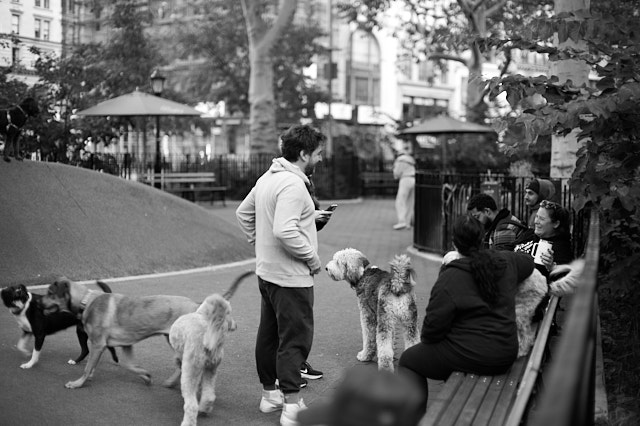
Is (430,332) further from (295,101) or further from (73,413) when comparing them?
(295,101)

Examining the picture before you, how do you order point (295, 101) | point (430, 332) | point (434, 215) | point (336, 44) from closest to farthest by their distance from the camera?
point (430, 332), point (434, 215), point (295, 101), point (336, 44)

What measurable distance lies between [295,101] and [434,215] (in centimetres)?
2692

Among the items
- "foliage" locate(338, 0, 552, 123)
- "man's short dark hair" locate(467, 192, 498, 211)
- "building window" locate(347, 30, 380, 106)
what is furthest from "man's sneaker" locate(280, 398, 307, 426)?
"building window" locate(347, 30, 380, 106)

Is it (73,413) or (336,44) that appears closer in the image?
(73,413)

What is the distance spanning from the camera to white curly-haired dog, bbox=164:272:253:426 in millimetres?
5461

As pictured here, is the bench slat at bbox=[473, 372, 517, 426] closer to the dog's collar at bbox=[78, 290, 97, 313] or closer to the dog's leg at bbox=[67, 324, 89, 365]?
the dog's collar at bbox=[78, 290, 97, 313]

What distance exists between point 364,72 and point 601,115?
5762cm

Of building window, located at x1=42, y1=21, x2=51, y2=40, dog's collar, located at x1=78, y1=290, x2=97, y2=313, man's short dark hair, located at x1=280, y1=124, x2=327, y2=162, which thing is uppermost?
building window, located at x1=42, y1=21, x2=51, y2=40

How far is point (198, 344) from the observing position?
5527 millimetres

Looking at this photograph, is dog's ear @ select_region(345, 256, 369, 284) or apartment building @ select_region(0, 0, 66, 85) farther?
apartment building @ select_region(0, 0, 66, 85)

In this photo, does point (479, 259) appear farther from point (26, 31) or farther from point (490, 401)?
point (26, 31)

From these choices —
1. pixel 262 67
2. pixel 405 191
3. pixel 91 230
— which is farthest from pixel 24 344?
pixel 262 67

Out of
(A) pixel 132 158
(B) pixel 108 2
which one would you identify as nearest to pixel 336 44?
(B) pixel 108 2

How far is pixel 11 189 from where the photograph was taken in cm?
1145
